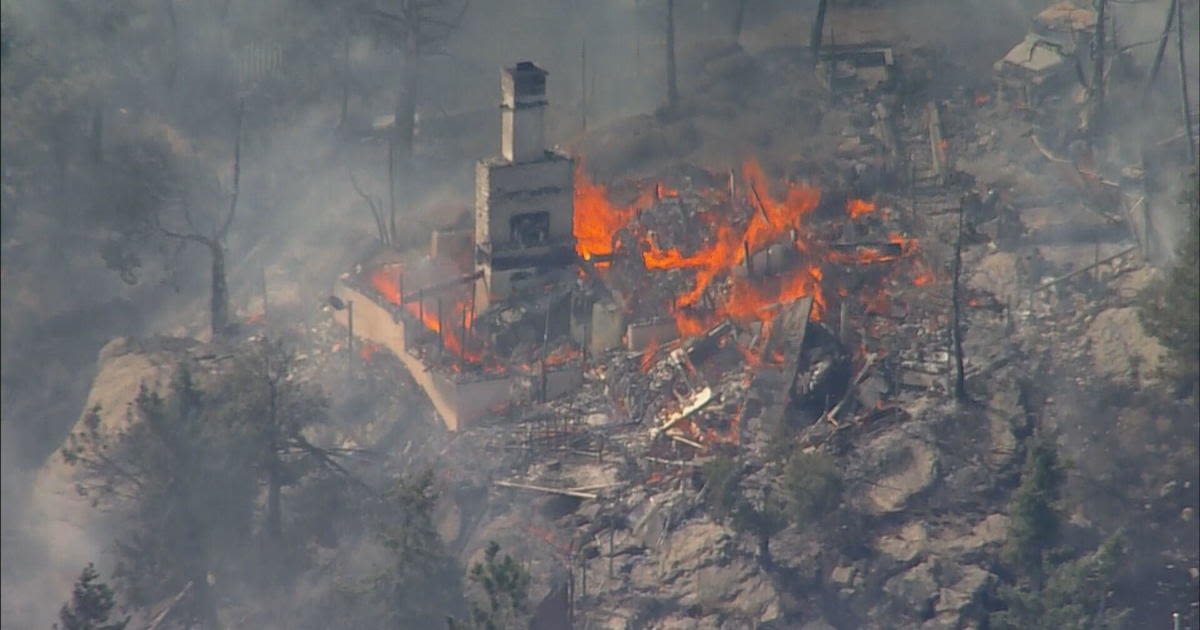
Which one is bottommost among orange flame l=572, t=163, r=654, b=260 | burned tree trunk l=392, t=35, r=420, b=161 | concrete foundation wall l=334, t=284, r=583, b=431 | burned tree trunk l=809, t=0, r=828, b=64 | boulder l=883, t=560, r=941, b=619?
boulder l=883, t=560, r=941, b=619

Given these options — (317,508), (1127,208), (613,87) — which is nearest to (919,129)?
(1127,208)

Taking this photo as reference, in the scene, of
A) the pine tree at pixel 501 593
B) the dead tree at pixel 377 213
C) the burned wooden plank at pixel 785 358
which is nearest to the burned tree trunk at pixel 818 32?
the dead tree at pixel 377 213

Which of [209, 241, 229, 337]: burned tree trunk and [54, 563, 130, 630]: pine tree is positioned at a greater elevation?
[209, 241, 229, 337]: burned tree trunk

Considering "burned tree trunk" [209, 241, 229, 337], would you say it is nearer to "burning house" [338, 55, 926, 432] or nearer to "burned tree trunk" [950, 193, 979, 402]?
"burning house" [338, 55, 926, 432]

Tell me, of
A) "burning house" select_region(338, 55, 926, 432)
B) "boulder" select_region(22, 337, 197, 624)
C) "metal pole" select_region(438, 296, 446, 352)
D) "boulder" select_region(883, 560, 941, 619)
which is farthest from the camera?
"metal pole" select_region(438, 296, 446, 352)

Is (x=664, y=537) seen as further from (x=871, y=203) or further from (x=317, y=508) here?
(x=871, y=203)

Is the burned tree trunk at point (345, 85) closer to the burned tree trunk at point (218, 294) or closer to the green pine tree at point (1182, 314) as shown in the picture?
the burned tree trunk at point (218, 294)

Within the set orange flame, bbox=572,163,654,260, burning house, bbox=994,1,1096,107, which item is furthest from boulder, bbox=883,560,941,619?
burning house, bbox=994,1,1096,107
